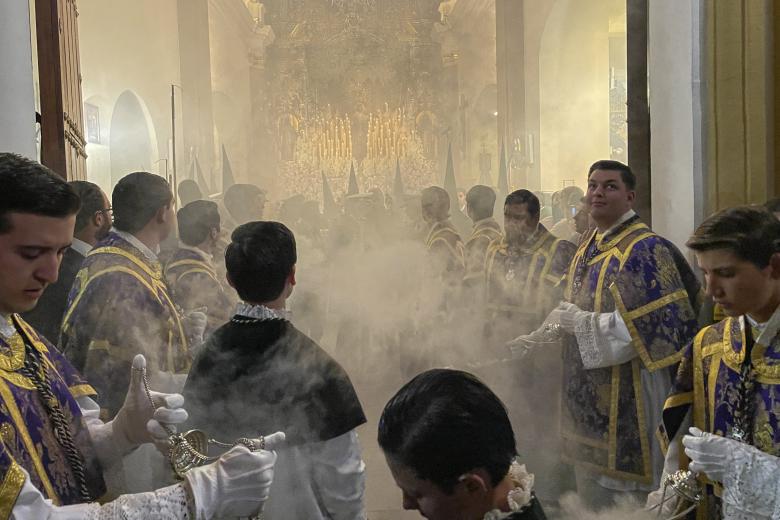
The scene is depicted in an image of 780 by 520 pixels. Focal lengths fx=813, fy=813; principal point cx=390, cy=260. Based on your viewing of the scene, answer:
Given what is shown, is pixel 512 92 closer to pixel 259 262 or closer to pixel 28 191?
pixel 259 262

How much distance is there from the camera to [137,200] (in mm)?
2877

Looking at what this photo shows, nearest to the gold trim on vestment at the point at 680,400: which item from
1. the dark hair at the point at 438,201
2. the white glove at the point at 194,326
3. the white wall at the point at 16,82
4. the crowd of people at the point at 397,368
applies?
the crowd of people at the point at 397,368

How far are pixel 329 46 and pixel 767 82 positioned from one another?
12.2ft

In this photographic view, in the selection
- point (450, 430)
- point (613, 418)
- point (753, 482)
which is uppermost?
point (450, 430)

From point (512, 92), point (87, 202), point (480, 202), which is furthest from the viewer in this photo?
point (512, 92)

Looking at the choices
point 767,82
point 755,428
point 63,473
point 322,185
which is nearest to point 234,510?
point 63,473

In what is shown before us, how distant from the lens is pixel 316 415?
198 centimetres

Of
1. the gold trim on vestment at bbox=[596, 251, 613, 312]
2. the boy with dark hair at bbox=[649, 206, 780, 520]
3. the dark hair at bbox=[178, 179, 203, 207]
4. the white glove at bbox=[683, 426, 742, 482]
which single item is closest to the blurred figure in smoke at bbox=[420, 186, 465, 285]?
the dark hair at bbox=[178, 179, 203, 207]

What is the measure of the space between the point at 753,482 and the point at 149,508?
1290 millimetres

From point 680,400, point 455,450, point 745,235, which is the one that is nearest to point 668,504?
point 680,400

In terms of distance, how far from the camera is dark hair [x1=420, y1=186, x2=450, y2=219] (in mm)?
5586

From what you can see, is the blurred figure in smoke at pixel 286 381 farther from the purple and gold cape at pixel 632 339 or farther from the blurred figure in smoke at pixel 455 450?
the purple and gold cape at pixel 632 339

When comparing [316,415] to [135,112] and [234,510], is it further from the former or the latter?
[135,112]

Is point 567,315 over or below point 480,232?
below
